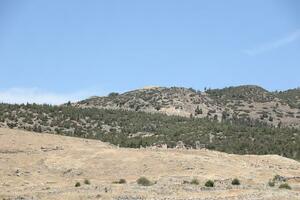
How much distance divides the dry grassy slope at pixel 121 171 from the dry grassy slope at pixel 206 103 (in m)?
56.6

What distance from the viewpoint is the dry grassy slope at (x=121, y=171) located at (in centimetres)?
3672

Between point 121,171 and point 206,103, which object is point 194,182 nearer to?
point 121,171

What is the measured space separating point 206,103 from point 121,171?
252 ft

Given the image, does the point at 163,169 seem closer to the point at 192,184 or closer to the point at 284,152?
the point at 192,184

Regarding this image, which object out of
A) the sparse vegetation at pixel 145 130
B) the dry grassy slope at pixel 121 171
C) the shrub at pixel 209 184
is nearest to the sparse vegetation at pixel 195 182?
the dry grassy slope at pixel 121 171

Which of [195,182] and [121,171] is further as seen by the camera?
[121,171]

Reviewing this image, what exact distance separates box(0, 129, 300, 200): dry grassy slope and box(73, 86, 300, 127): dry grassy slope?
5655 centimetres

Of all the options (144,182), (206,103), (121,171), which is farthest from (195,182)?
(206,103)

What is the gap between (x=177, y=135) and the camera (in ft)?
256

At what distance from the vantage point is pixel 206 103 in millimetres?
123562

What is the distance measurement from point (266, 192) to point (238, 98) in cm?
9746

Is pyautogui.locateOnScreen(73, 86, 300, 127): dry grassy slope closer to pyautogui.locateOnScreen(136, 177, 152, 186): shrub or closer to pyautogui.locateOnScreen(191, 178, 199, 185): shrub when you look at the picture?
pyautogui.locateOnScreen(191, 178, 199, 185): shrub

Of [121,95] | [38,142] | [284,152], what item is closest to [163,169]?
[38,142]

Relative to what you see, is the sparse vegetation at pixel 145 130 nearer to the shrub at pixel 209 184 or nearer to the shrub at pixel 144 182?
the shrub at pixel 144 182
